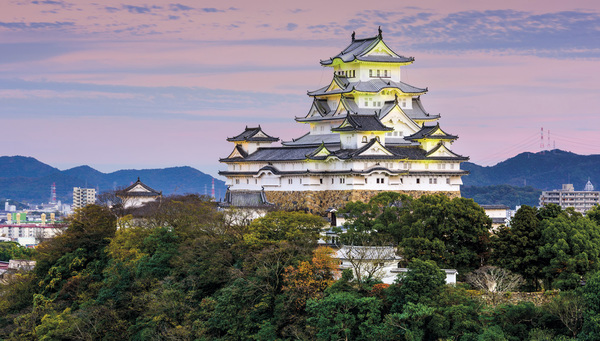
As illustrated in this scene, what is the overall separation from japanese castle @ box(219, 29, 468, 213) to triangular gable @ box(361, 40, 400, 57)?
0.19ft

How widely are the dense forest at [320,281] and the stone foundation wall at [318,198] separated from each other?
12.7ft

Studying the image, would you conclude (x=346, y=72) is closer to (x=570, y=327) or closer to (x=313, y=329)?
(x=313, y=329)

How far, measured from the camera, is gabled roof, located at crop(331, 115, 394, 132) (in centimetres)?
4566

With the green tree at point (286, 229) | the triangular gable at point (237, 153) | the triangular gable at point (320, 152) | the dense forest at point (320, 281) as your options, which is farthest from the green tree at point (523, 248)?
the triangular gable at point (237, 153)

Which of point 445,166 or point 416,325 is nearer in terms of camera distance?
point 416,325

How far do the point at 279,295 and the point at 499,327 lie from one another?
8.95 m

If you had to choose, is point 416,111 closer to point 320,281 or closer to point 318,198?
point 318,198

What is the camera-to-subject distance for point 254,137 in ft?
170

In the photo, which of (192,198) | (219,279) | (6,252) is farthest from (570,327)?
(6,252)

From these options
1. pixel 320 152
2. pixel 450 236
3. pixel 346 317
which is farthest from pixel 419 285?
pixel 320 152

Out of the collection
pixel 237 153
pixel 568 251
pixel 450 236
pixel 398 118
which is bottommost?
pixel 568 251

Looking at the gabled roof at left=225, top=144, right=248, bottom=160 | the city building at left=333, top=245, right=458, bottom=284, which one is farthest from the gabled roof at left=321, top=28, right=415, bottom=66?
the city building at left=333, top=245, right=458, bottom=284

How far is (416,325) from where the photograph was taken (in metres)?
28.5

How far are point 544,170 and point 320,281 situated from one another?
148 m
